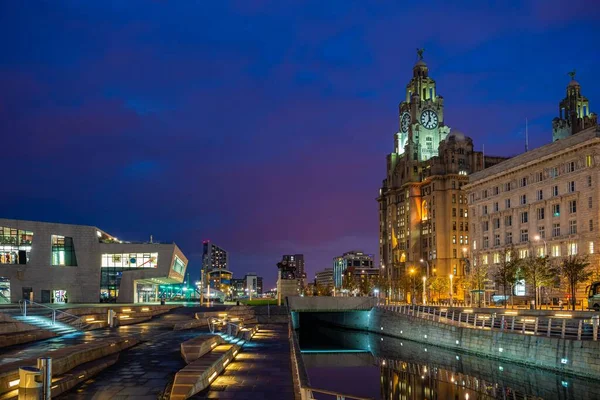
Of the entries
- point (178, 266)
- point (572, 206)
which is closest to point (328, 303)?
point (178, 266)

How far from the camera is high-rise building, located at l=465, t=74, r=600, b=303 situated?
82375 millimetres

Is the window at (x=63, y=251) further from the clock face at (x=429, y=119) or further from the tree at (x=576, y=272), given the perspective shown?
the clock face at (x=429, y=119)

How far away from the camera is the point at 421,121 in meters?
184

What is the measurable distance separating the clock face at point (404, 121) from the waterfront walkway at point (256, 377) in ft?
536

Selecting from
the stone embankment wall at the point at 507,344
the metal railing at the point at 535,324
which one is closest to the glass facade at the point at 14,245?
the stone embankment wall at the point at 507,344

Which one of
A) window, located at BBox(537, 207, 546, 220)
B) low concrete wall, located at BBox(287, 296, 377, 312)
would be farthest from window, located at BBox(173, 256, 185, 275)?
window, located at BBox(537, 207, 546, 220)

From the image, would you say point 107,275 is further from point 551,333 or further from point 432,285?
point 432,285

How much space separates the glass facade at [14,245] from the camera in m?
75.2

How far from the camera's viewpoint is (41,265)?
77.9 meters

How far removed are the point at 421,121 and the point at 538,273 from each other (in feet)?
360

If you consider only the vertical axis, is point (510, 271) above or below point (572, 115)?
below

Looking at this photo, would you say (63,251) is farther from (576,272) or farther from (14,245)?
(576,272)

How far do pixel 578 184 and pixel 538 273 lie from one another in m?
14.8

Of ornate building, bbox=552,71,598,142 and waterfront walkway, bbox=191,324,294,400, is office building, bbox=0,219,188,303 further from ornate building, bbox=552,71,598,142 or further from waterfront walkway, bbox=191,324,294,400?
ornate building, bbox=552,71,598,142
